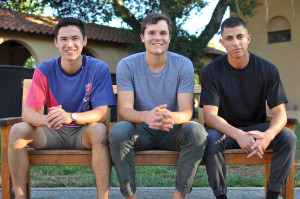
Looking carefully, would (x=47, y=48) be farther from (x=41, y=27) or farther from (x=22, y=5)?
(x=22, y=5)

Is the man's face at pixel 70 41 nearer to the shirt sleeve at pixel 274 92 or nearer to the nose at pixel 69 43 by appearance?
the nose at pixel 69 43

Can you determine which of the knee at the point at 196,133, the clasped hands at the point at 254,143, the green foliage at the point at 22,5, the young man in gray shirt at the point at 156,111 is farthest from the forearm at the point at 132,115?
the green foliage at the point at 22,5

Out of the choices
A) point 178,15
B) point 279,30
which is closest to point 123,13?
point 178,15

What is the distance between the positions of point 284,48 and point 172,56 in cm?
1540

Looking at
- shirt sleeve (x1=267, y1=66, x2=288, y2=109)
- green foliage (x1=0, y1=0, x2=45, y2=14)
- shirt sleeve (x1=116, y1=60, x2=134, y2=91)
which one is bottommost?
shirt sleeve (x1=267, y1=66, x2=288, y2=109)

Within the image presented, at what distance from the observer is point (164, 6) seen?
1546 cm

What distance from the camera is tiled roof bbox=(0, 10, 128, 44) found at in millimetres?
16234

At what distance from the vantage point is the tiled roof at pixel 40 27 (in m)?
16.2

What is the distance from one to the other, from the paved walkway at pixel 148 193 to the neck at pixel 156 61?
4.38 ft

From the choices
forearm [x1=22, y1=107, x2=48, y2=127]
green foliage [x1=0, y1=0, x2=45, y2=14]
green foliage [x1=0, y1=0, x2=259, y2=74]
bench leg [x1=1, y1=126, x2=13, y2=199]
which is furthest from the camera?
green foliage [x1=0, y1=0, x2=45, y2=14]

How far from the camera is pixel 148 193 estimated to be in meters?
3.75

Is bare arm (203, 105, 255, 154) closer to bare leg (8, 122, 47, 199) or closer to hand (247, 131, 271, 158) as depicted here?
hand (247, 131, 271, 158)

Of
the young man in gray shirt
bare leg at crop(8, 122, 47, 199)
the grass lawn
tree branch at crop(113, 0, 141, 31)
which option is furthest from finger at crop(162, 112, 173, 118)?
tree branch at crop(113, 0, 141, 31)

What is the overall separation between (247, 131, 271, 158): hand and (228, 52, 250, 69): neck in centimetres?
73
